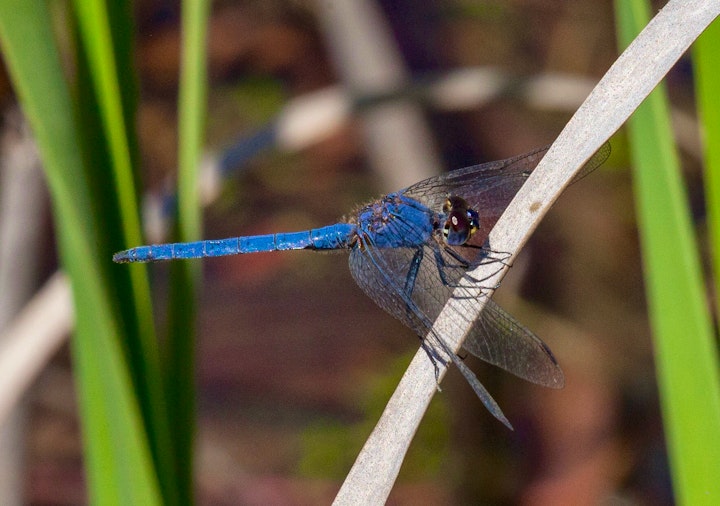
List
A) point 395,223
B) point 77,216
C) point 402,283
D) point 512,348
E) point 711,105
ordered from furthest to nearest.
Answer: point 395,223 → point 402,283 → point 512,348 → point 711,105 → point 77,216

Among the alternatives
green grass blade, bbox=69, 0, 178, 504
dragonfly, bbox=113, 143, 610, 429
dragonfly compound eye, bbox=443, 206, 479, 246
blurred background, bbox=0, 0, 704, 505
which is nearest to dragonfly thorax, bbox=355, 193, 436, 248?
dragonfly, bbox=113, 143, 610, 429

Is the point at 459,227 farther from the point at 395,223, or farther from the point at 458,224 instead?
the point at 395,223

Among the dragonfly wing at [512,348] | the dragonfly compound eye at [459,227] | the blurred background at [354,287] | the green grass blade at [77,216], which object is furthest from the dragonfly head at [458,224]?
the green grass blade at [77,216]

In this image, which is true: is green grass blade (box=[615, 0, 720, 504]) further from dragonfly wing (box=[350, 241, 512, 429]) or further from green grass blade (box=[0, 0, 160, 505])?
green grass blade (box=[0, 0, 160, 505])

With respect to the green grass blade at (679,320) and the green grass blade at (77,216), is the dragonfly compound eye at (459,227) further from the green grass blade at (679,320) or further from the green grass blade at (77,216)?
the green grass blade at (77,216)

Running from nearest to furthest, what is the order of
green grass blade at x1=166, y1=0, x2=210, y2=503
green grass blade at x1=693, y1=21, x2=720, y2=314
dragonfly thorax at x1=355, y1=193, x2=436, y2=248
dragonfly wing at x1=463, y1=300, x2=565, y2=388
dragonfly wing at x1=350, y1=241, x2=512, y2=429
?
green grass blade at x1=693, y1=21, x2=720, y2=314, green grass blade at x1=166, y1=0, x2=210, y2=503, dragonfly wing at x1=463, y1=300, x2=565, y2=388, dragonfly wing at x1=350, y1=241, x2=512, y2=429, dragonfly thorax at x1=355, y1=193, x2=436, y2=248

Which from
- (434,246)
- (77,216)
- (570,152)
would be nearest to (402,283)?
(434,246)
